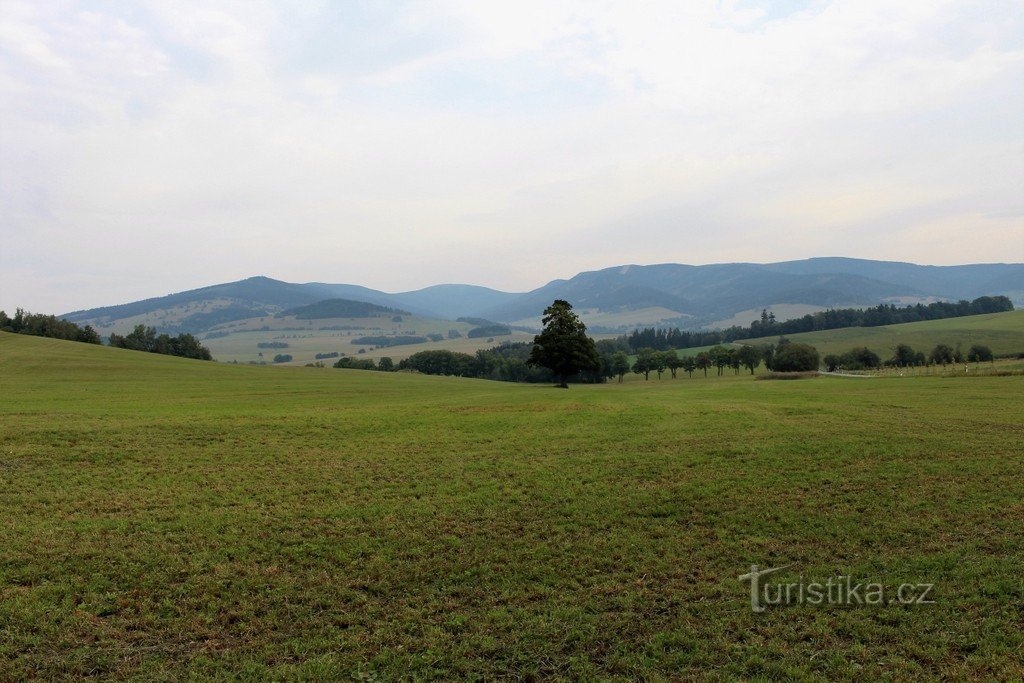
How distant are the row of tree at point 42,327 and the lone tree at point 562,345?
96.3 m

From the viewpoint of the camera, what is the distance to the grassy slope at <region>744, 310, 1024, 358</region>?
13188cm

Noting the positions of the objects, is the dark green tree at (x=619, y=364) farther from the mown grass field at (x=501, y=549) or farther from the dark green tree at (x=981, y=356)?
the mown grass field at (x=501, y=549)

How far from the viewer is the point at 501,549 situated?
496 inches

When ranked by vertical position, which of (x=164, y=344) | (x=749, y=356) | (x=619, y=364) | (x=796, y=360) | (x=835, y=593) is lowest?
(x=835, y=593)

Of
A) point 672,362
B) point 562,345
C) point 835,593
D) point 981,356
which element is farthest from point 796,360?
point 835,593

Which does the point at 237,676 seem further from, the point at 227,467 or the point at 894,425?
the point at 894,425

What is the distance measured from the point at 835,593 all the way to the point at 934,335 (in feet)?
567

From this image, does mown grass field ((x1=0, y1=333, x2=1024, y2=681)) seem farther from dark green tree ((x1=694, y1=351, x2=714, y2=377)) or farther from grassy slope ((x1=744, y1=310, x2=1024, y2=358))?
grassy slope ((x1=744, y1=310, x2=1024, y2=358))

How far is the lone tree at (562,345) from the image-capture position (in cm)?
6359

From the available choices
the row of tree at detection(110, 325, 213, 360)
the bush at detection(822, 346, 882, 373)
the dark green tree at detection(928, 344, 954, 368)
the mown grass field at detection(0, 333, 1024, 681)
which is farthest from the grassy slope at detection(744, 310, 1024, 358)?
the row of tree at detection(110, 325, 213, 360)

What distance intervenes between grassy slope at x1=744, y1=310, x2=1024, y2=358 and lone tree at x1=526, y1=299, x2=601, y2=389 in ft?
340

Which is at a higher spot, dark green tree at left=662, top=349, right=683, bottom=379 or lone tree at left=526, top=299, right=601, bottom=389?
lone tree at left=526, top=299, right=601, bottom=389

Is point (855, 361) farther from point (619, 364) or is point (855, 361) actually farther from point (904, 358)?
point (619, 364)

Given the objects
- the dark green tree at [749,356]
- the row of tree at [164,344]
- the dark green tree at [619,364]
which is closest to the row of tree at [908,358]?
the dark green tree at [749,356]
